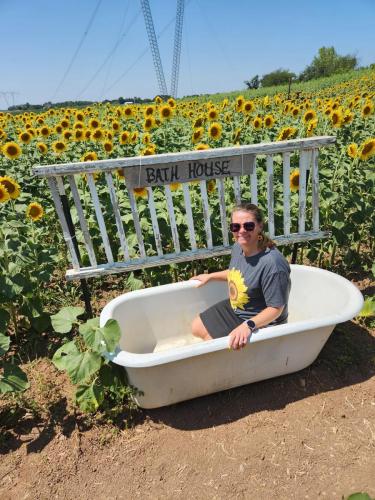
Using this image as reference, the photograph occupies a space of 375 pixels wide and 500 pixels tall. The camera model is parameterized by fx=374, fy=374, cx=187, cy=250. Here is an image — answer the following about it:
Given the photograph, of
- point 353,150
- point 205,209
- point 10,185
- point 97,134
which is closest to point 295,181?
point 353,150

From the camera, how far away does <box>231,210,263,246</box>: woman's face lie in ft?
6.86

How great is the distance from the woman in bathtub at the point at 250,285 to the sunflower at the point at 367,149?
1508 mm

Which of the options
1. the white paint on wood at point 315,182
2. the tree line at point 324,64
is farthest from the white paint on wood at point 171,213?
the tree line at point 324,64

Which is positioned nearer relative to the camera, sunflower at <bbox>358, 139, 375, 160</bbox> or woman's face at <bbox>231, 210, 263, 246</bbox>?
woman's face at <bbox>231, 210, 263, 246</bbox>

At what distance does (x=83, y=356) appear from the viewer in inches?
74.6

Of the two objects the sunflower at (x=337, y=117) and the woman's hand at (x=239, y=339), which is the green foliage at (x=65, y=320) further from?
the sunflower at (x=337, y=117)

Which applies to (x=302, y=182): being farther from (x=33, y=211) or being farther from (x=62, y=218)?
(x=33, y=211)

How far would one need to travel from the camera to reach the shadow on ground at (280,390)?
219 cm

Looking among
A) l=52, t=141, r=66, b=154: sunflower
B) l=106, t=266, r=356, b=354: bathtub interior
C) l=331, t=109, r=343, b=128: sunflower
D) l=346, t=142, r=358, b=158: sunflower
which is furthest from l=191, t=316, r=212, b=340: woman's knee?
l=52, t=141, r=66, b=154: sunflower

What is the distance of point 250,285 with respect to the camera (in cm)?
218

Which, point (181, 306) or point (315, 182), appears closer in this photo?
point (181, 306)

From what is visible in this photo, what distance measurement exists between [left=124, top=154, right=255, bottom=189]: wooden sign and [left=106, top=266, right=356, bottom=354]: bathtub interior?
2.42 feet

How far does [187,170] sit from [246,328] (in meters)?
1.15

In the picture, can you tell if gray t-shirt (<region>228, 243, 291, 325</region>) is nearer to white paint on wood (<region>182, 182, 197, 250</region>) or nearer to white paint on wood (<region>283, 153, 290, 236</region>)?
white paint on wood (<region>182, 182, 197, 250</region>)
